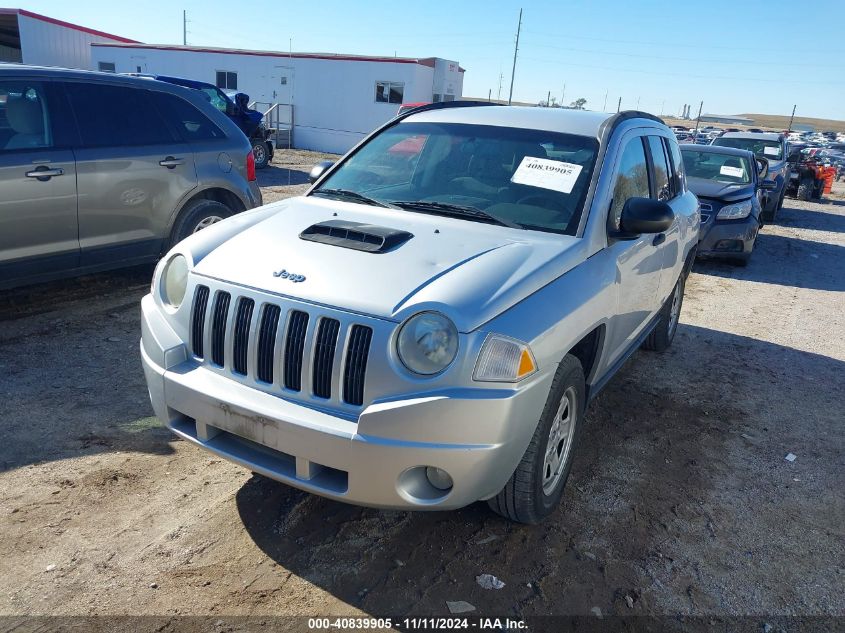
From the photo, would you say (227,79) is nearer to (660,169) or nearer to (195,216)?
(195,216)

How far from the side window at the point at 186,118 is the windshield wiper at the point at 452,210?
3475 millimetres

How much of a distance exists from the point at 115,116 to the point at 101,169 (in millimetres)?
560

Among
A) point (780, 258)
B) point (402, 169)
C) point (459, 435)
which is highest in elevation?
point (402, 169)

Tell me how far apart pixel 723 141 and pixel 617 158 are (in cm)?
1363

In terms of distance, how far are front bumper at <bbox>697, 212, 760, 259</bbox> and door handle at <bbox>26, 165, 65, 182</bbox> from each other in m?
8.14

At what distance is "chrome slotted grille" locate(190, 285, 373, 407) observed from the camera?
8.70 ft

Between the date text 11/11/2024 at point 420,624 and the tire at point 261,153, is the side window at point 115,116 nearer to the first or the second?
the date text 11/11/2024 at point 420,624

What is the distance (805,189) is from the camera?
67.6ft

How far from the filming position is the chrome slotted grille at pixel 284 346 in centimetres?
265

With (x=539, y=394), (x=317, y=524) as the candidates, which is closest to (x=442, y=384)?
(x=539, y=394)

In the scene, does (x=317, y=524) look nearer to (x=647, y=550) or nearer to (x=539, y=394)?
(x=539, y=394)

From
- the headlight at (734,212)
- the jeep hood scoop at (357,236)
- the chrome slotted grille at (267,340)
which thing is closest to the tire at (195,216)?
the jeep hood scoop at (357,236)

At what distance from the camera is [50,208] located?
5273 mm

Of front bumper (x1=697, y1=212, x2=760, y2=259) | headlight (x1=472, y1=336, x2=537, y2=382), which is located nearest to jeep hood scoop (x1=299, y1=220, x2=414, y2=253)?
headlight (x1=472, y1=336, x2=537, y2=382)
